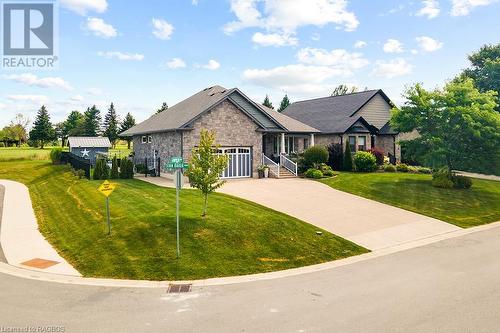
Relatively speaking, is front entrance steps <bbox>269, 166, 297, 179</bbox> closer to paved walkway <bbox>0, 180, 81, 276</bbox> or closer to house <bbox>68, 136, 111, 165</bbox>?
paved walkway <bbox>0, 180, 81, 276</bbox>

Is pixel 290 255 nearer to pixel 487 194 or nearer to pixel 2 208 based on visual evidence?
pixel 2 208

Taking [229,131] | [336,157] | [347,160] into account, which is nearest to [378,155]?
[347,160]

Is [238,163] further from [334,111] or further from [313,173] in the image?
[334,111]

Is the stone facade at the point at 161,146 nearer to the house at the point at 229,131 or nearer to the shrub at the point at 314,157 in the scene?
the house at the point at 229,131

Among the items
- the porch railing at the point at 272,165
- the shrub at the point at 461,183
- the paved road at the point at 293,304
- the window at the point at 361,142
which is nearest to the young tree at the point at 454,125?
the shrub at the point at 461,183

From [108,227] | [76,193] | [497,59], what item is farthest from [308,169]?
[497,59]

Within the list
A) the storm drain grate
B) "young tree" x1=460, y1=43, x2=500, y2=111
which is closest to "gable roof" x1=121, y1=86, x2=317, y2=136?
the storm drain grate
